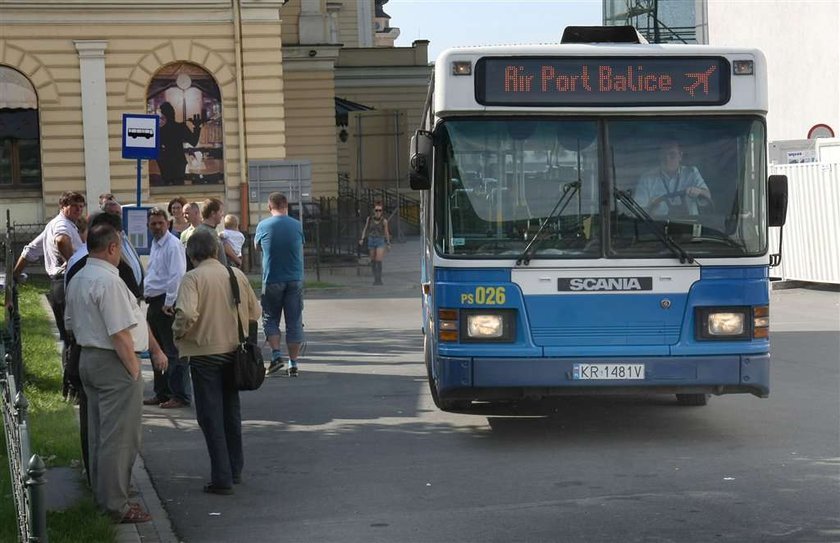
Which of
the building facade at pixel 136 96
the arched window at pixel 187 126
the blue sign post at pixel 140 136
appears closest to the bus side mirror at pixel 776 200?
the blue sign post at pixel 140 136

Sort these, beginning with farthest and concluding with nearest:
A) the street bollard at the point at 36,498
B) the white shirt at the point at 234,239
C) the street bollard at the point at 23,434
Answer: the white shirt at the point at 234,239 < the street bollard at the point at 23,434 < the street bollard at the point at 36,498

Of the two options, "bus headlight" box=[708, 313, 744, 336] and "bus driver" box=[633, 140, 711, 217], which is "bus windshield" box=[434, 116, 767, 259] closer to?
"bus driver" box=[633, 140, 711, 217]

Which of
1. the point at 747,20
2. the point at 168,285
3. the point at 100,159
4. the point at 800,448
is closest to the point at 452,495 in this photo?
the point at 800,448

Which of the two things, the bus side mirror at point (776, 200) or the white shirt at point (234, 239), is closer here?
the bus side mirror at point (776, 200)

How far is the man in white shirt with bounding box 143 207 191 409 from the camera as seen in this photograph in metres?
12.2

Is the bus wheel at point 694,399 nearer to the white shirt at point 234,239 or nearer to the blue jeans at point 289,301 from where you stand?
the blue jeans at point 289,301

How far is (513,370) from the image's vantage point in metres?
9.92

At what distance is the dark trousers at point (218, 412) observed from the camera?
878 centimetres

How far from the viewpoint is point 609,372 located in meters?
9.89

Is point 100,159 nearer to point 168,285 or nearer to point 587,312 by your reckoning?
point 168,285

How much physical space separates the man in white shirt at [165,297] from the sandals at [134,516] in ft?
14.4

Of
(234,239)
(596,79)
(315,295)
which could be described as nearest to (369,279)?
(315,295)

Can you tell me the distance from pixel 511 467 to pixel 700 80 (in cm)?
308

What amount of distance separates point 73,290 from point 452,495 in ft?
8.48
